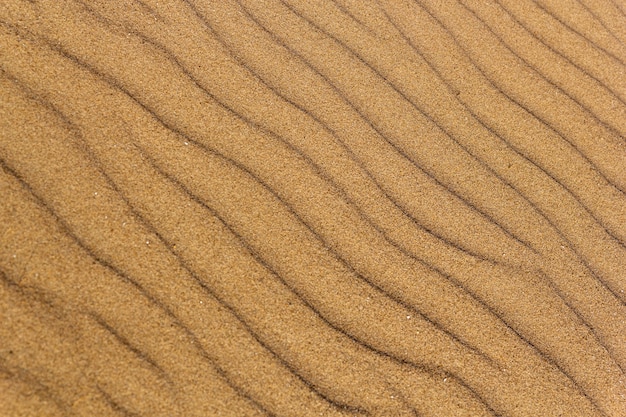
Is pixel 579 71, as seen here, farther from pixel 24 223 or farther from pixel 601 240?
pixel 24 223

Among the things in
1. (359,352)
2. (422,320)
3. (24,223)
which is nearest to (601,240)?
(422,320)

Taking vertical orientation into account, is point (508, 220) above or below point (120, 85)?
below

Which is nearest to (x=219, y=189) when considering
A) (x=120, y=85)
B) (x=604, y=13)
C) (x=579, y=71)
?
(x=120, y=85)

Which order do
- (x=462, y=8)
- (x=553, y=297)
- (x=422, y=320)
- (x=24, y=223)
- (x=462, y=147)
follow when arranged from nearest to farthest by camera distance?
(x=24, y=223) < (x=422, y=320) < (x=553, y=297) < (x=462, y=147) < (x=462, y=8)

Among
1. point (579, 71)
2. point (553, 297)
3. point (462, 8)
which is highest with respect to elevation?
point (462, 8)

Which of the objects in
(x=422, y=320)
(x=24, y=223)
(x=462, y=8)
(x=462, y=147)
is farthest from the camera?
(x=462, y=8)

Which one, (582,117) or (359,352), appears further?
(582,117)
